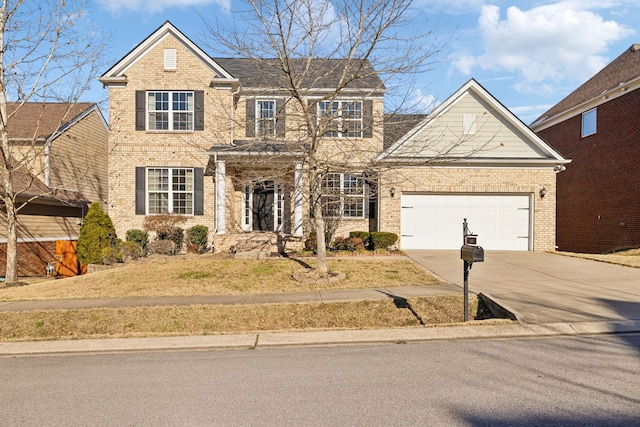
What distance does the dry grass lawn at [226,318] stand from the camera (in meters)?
7.27

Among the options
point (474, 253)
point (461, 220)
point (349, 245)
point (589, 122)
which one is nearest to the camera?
point (474, 253)

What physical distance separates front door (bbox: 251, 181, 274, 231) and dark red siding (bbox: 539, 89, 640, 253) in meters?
13.8

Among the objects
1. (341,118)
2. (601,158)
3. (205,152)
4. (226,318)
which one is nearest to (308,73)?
(341,118)

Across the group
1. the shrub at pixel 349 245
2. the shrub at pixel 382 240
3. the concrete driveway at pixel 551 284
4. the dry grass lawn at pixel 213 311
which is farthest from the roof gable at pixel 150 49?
the concrete driveway at pixel 551 284

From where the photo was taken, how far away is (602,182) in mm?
18938

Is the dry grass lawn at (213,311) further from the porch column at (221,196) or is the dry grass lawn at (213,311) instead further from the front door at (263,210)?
the front door at (263,210)

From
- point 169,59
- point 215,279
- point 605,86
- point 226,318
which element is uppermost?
point 169,59

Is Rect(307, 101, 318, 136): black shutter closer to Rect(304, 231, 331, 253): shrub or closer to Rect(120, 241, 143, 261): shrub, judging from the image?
Rect(304, 231, 331, 253): shrub

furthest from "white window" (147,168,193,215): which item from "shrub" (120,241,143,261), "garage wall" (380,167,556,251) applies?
"garage wall" (380,167,556,251)

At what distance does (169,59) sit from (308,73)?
7761mm

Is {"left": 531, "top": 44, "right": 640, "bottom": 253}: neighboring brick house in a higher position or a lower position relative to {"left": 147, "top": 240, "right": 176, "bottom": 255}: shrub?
higher

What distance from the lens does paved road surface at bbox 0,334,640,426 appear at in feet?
12.5

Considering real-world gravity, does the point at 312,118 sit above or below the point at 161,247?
above

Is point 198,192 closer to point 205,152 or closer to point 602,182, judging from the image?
point 205,152
